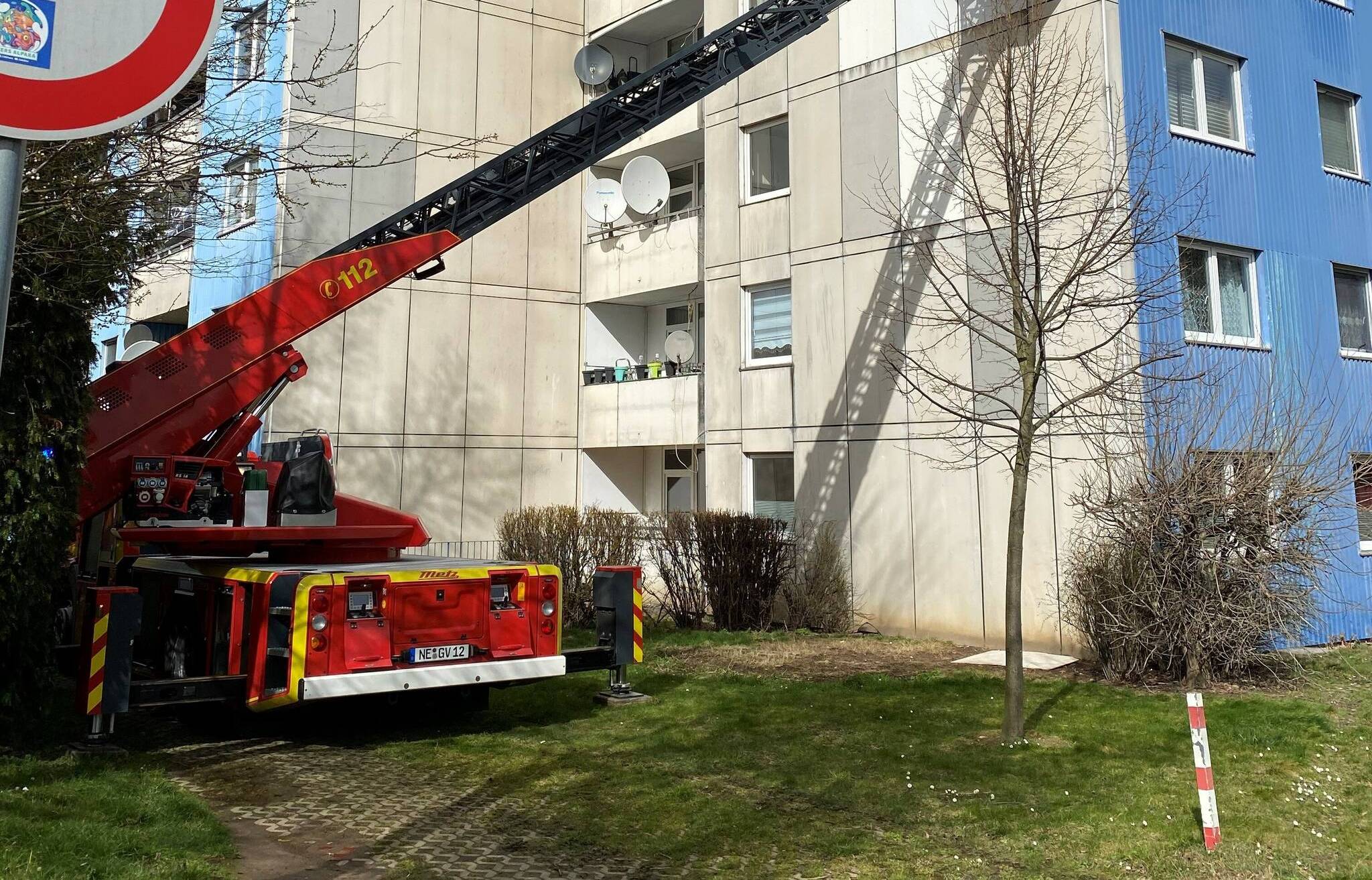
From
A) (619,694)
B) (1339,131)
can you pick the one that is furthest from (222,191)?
(1339,131)

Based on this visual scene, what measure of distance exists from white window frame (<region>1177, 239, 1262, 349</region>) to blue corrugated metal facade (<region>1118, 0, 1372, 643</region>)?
0.27 feet

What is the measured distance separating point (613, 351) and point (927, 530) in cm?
936

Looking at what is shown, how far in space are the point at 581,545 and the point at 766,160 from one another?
7.26 metres

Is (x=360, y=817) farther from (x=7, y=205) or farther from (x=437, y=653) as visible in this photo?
(x=7, y=205)

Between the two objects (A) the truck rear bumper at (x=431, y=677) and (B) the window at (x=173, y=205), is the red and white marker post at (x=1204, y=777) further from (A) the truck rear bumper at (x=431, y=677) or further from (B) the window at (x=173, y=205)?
(B) the window at (x=173, y=205)

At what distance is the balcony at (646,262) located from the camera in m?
20.1

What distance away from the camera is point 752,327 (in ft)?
59.4

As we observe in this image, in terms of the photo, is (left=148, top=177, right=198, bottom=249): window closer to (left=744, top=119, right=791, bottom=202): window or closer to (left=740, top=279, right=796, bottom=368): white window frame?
(left=740, top=279, right=796, bottom=368): white window frame

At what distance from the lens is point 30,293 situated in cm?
726

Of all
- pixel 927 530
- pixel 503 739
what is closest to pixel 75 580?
pixel 503 739

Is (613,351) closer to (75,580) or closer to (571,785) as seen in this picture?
(75,580)

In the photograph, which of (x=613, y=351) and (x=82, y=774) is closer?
(x=82, y=774)

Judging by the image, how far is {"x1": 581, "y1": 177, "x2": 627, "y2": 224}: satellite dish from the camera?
2133cm

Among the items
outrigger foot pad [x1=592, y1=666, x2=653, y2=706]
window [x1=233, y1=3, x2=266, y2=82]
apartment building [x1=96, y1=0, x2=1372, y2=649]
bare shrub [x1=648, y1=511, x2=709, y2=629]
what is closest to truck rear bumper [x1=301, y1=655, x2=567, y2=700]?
outrigger foot pad [x1=592, y1=666, x2=653, y2=706]
